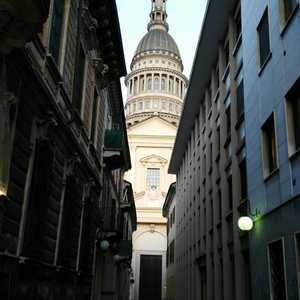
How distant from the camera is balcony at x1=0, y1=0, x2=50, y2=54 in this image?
236 inches

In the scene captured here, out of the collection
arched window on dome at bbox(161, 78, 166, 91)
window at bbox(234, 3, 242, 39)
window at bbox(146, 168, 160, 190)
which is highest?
arched window on dome at bbox(161, 78, 166, 91)

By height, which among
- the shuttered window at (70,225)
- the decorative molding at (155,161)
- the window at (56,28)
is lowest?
the shuttered window at (70,225)

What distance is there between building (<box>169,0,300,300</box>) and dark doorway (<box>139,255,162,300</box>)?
35009mm

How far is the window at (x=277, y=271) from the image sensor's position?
1238 cm

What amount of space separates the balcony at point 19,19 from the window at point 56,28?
4.75m

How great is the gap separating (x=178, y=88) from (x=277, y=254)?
8683cm

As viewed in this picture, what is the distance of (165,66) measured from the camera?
318 ft

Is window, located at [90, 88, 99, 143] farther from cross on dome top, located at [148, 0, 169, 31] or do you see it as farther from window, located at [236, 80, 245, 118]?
cross on dome top, located at [148, 0, 169, 31]

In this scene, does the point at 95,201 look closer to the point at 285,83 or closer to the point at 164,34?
the point at 285,83

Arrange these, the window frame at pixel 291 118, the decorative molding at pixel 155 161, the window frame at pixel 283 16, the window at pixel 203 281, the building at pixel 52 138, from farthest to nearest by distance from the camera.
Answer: the decorative molding at pixel 155 161 < the window at pixel 203 281 < the window frame at pixel 283 16 < the window frame at pixel 291 118 < the building at pixel 52 138

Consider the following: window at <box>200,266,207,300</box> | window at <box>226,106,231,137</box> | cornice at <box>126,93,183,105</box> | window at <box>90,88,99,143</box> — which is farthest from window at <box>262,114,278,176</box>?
cornice at <box>126,93,183,105</box>

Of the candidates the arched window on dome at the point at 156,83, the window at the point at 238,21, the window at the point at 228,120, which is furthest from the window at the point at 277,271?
the arched window on dome at the point at 156,83

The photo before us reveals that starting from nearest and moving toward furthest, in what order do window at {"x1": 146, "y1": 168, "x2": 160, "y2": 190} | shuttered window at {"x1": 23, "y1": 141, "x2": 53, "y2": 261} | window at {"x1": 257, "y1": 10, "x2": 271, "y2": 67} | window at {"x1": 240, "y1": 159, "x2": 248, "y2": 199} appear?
shuttered window at {"x1": 23, "y1": 141, "x2": 53, "y2": 261}, window at {"x1": 257, "y1": 10, "x2": 271, "y2": 67}, window at {"x1": 240, "y1": 159, "x2": 248, "y2": 199}, window at {"x1": 146, "y1": 168, "x2": 160, "y2": 190}

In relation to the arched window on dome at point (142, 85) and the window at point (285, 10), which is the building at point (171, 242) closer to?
the window at point (285, 10)
